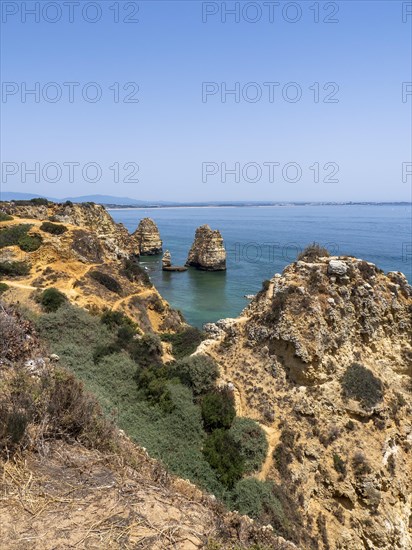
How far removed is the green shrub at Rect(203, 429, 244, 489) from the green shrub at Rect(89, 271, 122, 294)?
19.4 meters

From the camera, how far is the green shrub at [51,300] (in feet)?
79.0

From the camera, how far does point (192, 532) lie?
540cm

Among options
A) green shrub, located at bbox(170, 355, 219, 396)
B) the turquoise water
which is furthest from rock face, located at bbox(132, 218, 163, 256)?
green shrub, located at bbox(170, 355, 219, 396)

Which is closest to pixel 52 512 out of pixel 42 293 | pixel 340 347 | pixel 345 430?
pixel 345 430

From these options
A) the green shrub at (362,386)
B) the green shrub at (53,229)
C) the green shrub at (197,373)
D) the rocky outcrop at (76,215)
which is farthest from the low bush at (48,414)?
the rocky outcrop at (76,215)

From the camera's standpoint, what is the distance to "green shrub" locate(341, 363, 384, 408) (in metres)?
15.6

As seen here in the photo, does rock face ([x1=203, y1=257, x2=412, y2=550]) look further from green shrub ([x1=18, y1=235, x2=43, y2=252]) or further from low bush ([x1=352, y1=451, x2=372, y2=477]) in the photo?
green shrub ([x1=18, y1=235, x2=43, y2=252])

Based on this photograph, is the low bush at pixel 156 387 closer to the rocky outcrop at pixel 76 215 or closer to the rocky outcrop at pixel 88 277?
the rocky outcrop at pixel 88 277

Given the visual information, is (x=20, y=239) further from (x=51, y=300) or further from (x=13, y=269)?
(x=51, y=300)

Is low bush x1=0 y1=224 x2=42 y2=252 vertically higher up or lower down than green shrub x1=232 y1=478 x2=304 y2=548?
higher up

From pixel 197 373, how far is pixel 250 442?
3.96 meters

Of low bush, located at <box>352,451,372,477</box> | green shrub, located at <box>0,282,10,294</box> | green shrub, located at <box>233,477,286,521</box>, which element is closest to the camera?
green shrub, located at <box>233,477,286,521</box>

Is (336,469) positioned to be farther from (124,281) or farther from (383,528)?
(124,281)

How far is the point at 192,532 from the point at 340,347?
1342cm
